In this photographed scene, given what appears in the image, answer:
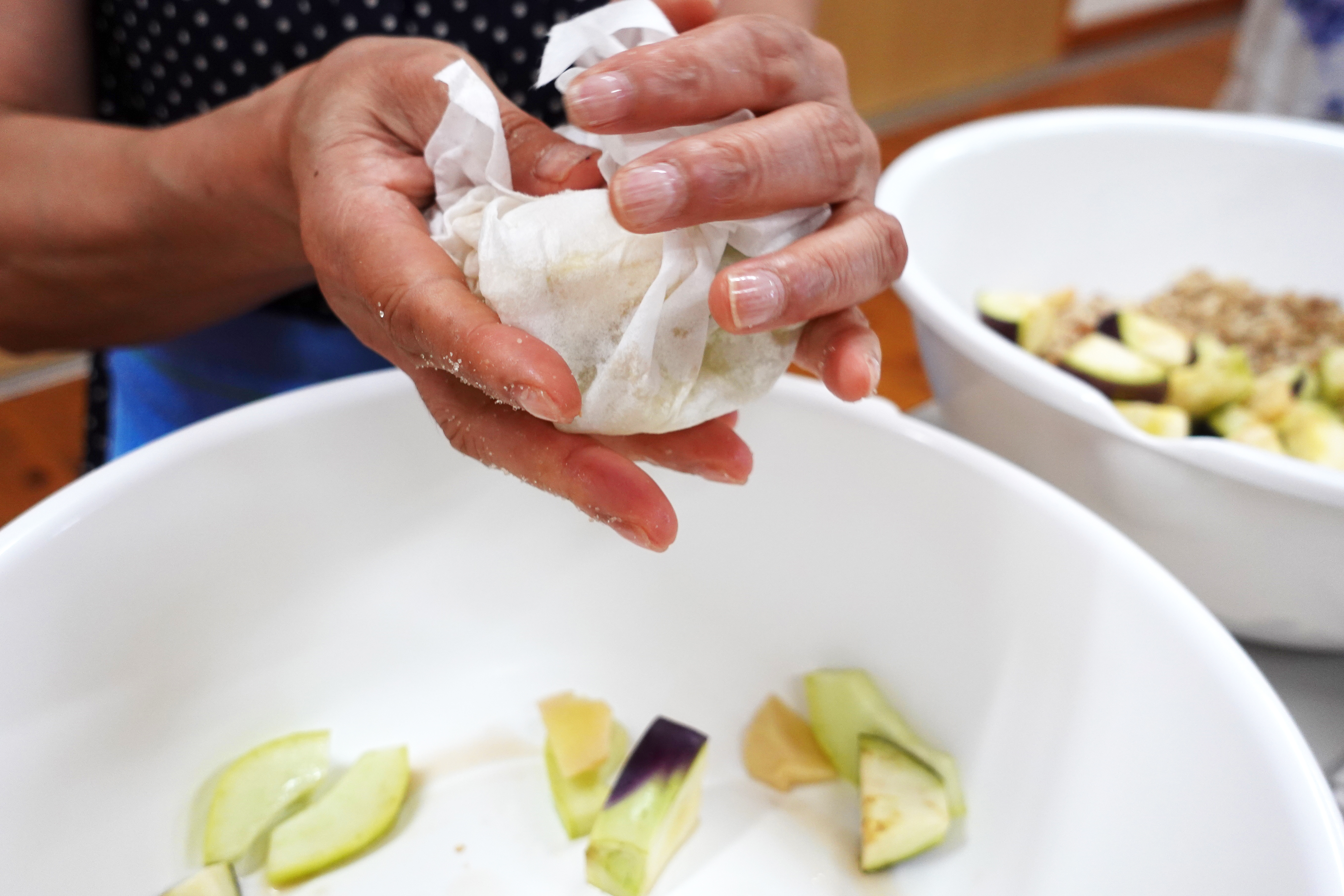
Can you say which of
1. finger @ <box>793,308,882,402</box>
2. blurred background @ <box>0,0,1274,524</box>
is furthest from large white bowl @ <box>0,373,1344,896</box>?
blurred background @ <box>0,0,1274,524</box>

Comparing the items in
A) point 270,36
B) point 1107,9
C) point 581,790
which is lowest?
point 581,790

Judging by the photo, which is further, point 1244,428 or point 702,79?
point 1244,428

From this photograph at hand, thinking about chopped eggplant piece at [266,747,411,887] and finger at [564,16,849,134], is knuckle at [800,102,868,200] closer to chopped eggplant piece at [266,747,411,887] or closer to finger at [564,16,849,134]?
finger at [564,16,849,134]

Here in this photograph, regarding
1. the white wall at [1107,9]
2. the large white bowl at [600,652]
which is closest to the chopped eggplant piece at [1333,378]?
the large white bowl at [600,652]

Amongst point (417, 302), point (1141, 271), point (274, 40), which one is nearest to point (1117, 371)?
point (1141, 271)

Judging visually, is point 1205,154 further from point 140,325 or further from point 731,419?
point 140,325

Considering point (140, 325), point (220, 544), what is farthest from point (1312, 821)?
point (140, 325)

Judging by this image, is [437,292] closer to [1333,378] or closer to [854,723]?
[854,723]
